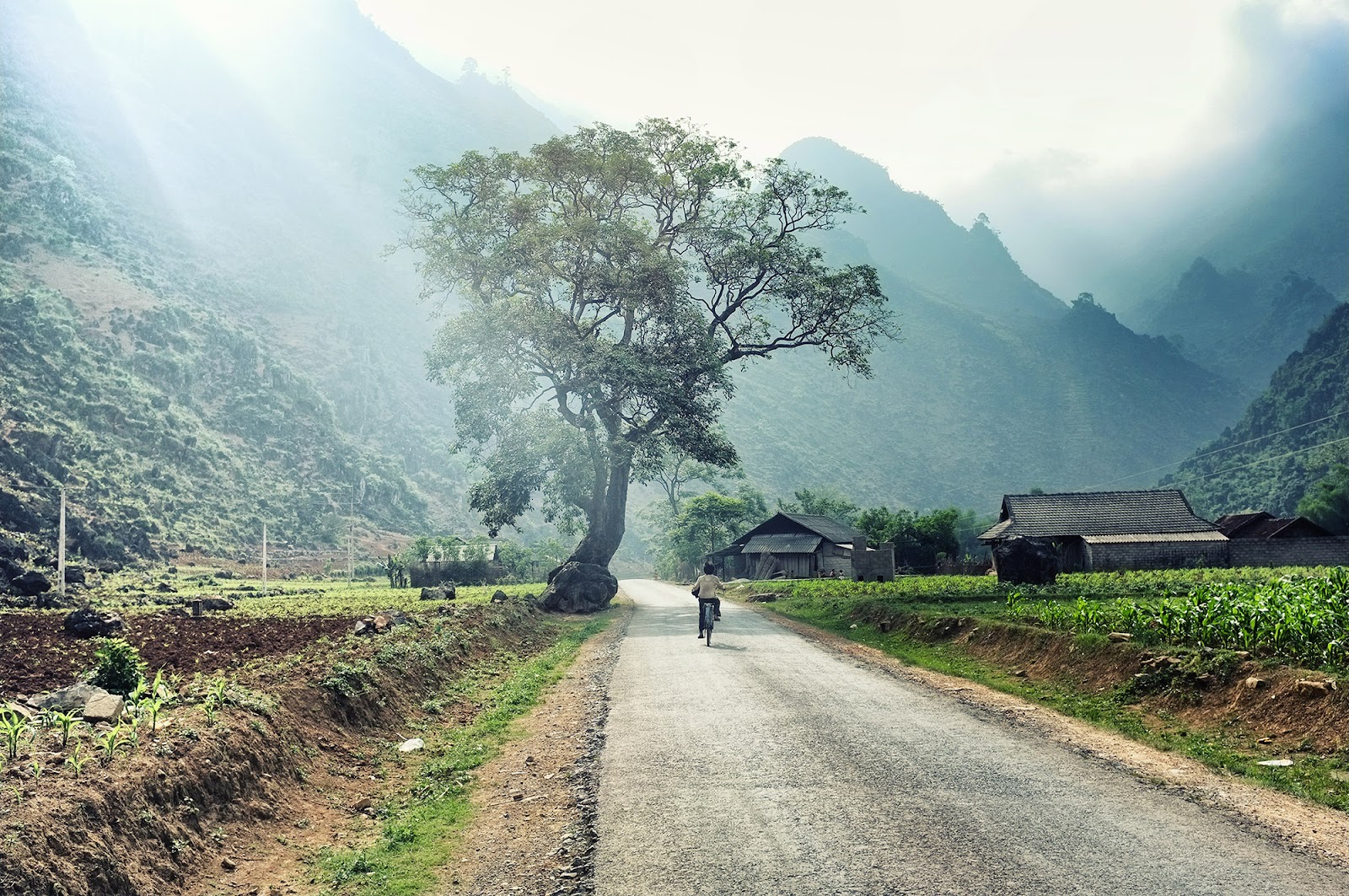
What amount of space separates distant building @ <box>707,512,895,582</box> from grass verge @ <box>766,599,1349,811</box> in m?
47.1

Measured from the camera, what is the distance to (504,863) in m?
7.48

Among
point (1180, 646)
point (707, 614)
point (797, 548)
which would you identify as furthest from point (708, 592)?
point (797, 548)

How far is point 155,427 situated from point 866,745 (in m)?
99.9

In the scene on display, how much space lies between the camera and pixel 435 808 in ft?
30.8

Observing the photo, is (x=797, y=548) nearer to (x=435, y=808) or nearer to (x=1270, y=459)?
(x=435, y=808)

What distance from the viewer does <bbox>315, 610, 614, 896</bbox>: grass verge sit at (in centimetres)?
743

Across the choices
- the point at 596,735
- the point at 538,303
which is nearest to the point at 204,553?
the point at 538,303

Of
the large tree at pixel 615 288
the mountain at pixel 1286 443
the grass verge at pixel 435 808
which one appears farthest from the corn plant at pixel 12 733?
the mountain at pixel 1286 443

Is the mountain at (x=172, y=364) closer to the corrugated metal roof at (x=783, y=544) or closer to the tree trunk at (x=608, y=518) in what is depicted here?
the tree trunk at (x=608, y=518)

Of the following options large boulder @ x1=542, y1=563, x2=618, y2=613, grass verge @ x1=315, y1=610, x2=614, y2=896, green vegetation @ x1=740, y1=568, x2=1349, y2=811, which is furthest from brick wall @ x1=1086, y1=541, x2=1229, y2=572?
grass verge @ x1=315, y1=610, x2=614, y2=896

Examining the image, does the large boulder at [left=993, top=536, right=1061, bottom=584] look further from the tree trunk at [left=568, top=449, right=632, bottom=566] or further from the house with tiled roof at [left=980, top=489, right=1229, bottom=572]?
the tree trunk at [left=568, top=449, right=632, bottom=566]

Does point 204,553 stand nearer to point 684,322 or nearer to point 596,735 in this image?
point 684,322

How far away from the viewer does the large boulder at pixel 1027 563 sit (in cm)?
3634

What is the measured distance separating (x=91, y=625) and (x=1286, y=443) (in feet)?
545
